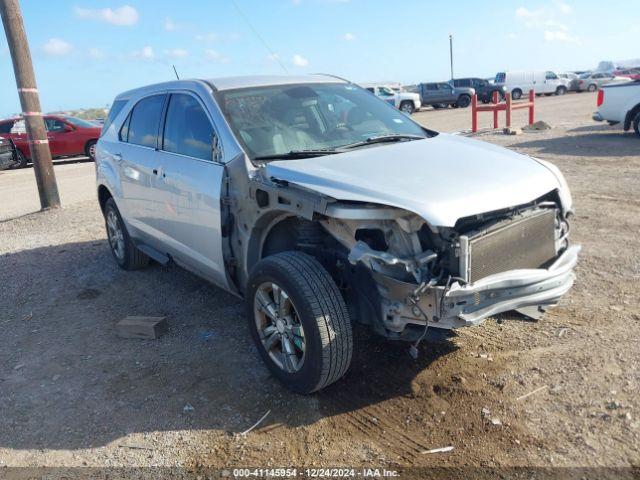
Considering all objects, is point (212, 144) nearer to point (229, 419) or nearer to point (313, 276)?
point (313, 276)

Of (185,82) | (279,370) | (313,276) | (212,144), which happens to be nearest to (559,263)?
(313,276)

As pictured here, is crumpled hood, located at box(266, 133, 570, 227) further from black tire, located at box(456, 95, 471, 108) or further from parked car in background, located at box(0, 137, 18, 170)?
black tire, located at box(456, 95, 471, 108)

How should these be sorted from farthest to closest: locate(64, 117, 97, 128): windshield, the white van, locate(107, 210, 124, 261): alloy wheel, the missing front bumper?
the white van → locate(64, 117, 97, 128): windshield → locate(107, 210, 124, 261): alloy wheel → the missing front bumper

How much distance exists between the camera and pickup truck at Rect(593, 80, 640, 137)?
513 inches

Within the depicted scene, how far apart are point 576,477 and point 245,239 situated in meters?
2.40

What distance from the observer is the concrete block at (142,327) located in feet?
15.1

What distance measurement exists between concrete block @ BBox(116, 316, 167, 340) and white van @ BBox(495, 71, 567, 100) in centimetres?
3961

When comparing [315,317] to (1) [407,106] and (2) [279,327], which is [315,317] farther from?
(1) [407,106]

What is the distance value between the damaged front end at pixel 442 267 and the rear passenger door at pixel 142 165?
7.76 ft

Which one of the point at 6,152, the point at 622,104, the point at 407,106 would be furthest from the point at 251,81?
the point at 407,106

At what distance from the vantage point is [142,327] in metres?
4.62

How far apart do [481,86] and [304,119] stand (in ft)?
123

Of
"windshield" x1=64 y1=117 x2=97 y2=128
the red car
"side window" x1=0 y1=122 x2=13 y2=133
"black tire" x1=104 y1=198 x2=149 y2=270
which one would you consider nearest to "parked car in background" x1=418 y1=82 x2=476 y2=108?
"windshield" x1=64 y1=117 x2=97 y2=128

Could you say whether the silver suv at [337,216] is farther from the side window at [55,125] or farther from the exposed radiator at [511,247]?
the side window at [55,125]
